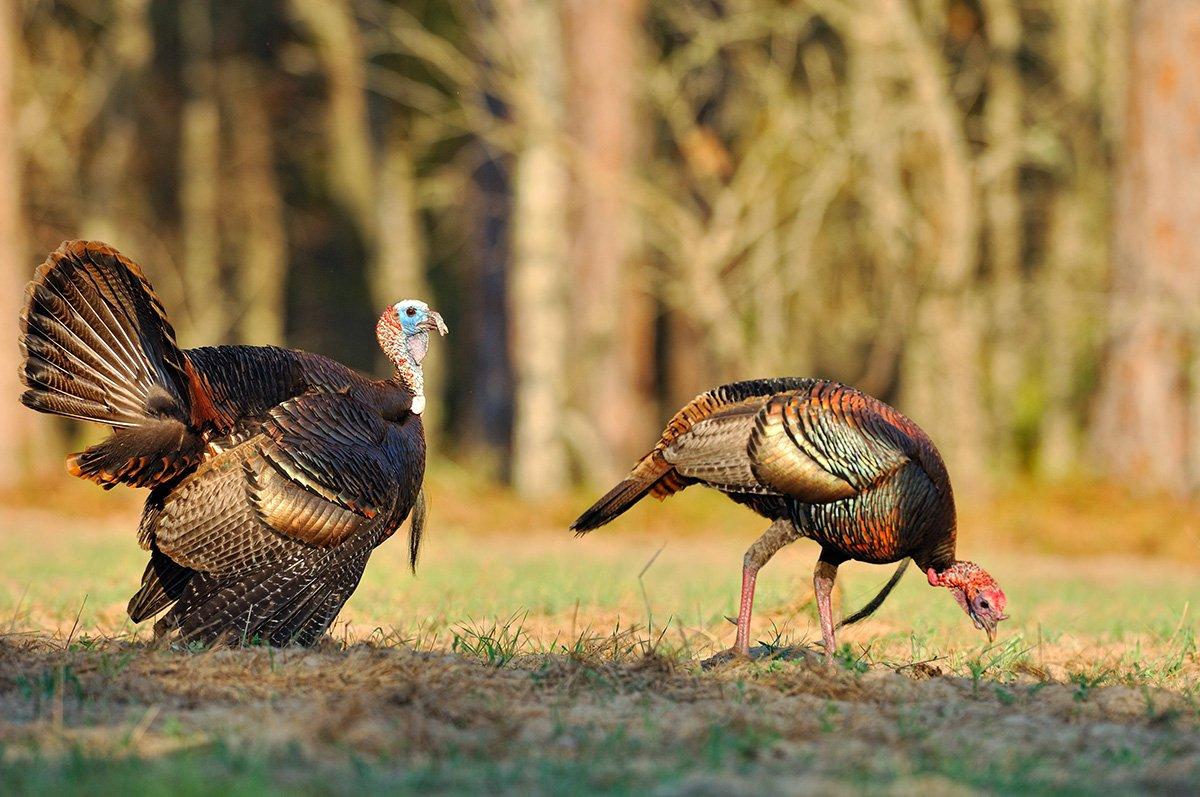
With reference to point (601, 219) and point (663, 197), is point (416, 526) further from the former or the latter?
point (663, 197)

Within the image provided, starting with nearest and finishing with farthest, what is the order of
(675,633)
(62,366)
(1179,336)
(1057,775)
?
(1057,775)
(62,366)
(675,633)
(1179,336)

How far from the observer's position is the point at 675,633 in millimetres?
7277

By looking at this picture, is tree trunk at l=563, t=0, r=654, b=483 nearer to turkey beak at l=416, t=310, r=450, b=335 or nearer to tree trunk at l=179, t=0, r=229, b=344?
tree trunk at l=179, t=0, r=229, b=344

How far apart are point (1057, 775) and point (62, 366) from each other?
3.76m

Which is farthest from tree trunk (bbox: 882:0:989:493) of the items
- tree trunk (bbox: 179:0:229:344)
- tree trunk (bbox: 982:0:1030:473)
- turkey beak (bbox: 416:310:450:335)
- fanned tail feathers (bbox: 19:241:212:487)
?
tree trunk (bbox: 179:0:229:344)

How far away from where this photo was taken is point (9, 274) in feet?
57.3

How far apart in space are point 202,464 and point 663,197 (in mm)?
11081

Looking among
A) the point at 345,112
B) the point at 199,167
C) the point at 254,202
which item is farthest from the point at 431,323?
the point at 254,202

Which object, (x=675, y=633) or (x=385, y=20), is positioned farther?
(x=385, y=20)

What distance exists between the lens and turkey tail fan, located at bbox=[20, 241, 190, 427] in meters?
6.07

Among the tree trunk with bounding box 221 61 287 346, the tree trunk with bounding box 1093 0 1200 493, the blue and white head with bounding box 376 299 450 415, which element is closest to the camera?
the blue and white head with bounding box 376 299 450 415

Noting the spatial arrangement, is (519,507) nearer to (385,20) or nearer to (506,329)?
(506,329)

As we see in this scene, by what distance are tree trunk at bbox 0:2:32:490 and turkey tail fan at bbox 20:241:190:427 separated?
11.6 meters

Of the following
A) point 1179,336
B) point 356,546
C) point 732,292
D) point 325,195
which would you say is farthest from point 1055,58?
point 356,546
